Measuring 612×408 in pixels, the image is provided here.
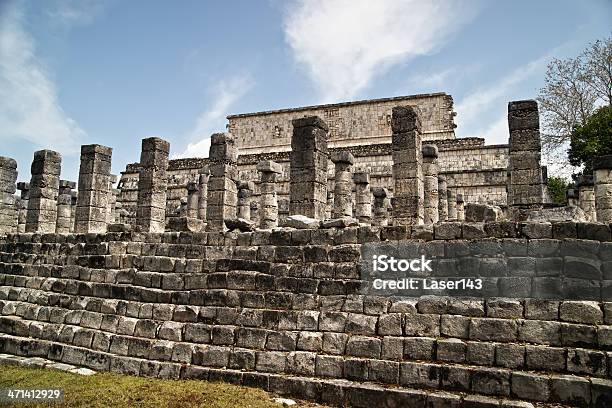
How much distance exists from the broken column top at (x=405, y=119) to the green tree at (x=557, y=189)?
20.9m

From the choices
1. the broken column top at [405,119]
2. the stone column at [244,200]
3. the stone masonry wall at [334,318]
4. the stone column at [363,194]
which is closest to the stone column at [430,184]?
the broken column top at [405,119]

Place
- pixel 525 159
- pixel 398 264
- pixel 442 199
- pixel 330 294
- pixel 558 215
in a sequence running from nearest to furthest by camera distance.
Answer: pixel 558 215, pixel 398 264, pixel 330 294, pixel 525 159, pixel 442 199

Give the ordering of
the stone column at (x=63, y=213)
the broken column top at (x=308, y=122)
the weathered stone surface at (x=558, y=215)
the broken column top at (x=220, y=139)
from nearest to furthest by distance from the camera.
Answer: the weathered stone surface at (x=558, y=215)
the broken column top at (x=308, y=122)
the broken column top at (x=220, y=139)
the stone column at (x=63, y=213)

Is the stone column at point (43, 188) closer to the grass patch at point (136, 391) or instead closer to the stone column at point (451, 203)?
the grass patch at point (136, 391)

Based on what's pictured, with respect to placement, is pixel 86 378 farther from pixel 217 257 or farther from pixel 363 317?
pixel 363 317

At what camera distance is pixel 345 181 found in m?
12.8

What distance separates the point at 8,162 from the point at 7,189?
87cm

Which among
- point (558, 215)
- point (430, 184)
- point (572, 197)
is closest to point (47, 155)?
point (430, 184)

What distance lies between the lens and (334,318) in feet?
22.8

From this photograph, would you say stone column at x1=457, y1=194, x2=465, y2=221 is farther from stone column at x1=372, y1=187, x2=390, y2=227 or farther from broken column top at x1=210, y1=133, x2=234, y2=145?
broken column top at x1=210, y1=133, x2=234, y2=145

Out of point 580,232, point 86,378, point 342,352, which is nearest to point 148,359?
point 86,378

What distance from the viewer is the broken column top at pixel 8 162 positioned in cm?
1484

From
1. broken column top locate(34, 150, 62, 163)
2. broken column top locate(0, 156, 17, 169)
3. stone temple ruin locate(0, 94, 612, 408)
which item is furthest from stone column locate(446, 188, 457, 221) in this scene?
broken column top locate(0, 156, 17, 169)

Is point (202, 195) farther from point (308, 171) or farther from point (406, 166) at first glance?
point (406, 166)
